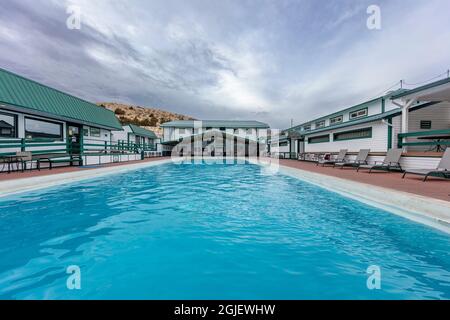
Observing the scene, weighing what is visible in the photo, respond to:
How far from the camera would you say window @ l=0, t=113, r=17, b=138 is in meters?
9.85

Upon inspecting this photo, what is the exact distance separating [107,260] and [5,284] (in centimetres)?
93

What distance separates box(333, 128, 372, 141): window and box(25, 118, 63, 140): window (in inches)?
741

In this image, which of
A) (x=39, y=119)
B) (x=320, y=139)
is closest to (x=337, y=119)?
(x=320, y=139)

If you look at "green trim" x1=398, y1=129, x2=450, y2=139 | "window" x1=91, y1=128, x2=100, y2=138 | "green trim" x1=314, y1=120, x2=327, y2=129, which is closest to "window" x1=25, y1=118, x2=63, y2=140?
"window" x1=91, y1=128, x2=100, y2=138

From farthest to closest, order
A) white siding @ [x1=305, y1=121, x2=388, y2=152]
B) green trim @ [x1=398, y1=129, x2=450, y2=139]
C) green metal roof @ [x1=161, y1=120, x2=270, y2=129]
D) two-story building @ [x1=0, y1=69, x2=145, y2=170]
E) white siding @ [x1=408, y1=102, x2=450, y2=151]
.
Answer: green metal roof @ [x1=161, y1=120, x2=270, y2=129] → white siding @ [x1=408, y1=102, x2=450, y2=151] → white siding @ [x1=305, y1=121, x2=388, y2=152] → two-story building @ [x1=0, y1=69, x2=145, y2=170] → green trim @ [x1=398, y1=129, x2=450, y2=139]

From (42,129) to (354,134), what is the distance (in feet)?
63.7

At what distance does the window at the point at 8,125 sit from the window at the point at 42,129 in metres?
0.69

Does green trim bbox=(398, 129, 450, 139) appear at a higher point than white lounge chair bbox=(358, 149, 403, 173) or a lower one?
higher

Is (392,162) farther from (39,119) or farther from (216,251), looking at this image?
(39,119)

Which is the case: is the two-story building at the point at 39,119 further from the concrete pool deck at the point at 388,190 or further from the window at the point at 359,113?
the window at the point at 359,113

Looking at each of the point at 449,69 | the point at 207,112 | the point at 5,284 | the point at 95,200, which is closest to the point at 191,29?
the point at 95,200

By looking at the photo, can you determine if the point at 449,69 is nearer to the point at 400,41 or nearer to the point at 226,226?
the point at 400,41

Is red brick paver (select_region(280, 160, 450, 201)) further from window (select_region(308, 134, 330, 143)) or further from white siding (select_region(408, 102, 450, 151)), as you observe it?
window (select_region(308, 134, 330, 143))

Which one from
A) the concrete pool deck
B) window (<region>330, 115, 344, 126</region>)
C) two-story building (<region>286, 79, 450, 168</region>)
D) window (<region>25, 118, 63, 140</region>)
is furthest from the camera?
window (<region>330, 115, 344, 126</region>)
